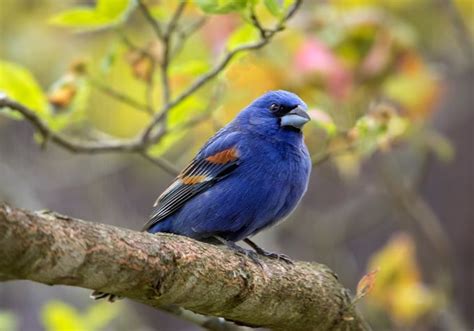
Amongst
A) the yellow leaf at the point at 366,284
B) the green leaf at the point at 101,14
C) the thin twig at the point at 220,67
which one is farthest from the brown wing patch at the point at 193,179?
the yellow leaf at the point at 366,284

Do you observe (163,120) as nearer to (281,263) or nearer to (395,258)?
(281,263)

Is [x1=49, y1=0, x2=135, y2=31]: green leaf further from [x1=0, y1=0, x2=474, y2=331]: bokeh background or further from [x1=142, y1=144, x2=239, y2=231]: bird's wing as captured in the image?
[x1=142, y1=144, x2=239, y2=231]: bird's wing

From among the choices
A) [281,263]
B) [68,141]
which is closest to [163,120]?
[68,141]

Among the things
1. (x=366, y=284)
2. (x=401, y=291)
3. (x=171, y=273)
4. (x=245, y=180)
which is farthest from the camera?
(x=401, y=291)

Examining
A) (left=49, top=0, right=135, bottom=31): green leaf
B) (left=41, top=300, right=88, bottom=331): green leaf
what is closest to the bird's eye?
(left=49, top=0, right=135, bottom=31): green leaf

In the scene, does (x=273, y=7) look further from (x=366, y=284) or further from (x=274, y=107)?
(x=366, y=284)

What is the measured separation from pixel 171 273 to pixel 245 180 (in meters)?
1.46

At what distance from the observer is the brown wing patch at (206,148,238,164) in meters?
4.66

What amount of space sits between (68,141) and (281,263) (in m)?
1.16

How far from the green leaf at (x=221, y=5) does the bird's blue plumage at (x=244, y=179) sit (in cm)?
85

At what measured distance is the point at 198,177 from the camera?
471 cm

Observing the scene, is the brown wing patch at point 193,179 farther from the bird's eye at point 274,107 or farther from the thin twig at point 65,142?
the bird's eye at point 274,107

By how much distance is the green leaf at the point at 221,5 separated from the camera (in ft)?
12.8

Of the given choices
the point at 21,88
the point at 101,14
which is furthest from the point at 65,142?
the point at 101,14
